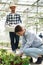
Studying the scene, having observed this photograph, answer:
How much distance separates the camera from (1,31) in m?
7.39

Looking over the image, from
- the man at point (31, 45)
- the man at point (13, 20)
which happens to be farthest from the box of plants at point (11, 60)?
the man at point (13, 20)

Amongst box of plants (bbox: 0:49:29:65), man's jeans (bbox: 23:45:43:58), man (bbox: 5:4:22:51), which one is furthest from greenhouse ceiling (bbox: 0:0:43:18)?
box of plants (bbox: 0:49:29:65)

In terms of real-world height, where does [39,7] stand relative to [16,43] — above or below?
above

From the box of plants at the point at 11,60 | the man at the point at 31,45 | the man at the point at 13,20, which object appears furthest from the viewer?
the man at the point at 13,20

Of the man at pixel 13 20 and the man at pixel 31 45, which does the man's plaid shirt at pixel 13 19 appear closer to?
the man at pixel 13 20

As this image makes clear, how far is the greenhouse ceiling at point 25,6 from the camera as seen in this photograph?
733 centimetres

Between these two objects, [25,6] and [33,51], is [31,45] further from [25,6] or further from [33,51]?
[25,6]

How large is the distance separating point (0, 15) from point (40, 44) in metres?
2.92

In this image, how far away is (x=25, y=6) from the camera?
7441 millimetres

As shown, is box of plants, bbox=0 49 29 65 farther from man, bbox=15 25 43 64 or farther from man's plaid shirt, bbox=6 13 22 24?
man's plaid shirt, bbox=6 13 22 24

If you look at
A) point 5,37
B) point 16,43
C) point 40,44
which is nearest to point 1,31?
point 5,37

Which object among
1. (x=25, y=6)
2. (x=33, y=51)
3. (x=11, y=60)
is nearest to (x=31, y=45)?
(x=33, y=51)

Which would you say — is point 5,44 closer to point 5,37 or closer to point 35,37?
point 5,37

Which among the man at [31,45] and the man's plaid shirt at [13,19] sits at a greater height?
the man's plaid shirt at [13,19]
